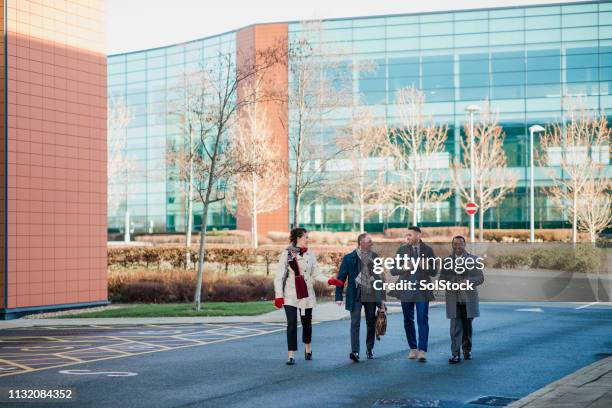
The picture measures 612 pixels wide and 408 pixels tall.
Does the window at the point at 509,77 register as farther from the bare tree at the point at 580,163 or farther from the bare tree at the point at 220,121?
the bare tree at the point at 220,121

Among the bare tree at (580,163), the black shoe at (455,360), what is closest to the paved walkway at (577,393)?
the black shoe at (455,360)

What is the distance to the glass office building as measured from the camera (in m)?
57.5

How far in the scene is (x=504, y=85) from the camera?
58.2 meters

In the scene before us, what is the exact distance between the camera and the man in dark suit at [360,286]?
12820 millimetres

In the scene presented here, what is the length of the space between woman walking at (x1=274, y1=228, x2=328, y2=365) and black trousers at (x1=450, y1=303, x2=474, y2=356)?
214 cm

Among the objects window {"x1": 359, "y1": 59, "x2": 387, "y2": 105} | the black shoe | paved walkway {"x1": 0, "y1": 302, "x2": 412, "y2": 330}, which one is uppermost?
window {"x1": 359, "y1": 59, "x2": 387, "y2": 105}

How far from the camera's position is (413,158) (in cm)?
5322

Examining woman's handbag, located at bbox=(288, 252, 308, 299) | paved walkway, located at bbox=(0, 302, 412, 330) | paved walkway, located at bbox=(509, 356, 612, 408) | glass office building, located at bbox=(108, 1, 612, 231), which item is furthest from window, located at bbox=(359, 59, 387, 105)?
paved walkway, located at bbox=(509, 356, 612, 408)

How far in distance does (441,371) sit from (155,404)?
4363 mm

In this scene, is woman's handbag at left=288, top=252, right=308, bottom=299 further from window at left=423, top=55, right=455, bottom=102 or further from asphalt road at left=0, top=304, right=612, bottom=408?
window at left=423, top=55, right=455, bottom=102

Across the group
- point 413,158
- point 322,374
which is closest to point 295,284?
point 322,374

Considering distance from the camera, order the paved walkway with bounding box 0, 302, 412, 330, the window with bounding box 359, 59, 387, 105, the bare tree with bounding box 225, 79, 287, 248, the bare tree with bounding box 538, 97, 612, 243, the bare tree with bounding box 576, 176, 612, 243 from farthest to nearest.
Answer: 1. the window with bounding box 359, 59, 387, 105
2. the bare tree with bounding box 225, 79, 287, 248
3. the bare tree with bounding box 538, 97, 612, 243
4. the bare tree with bounding box 576, 176, 612, 243
5. the paved walkway with bounding box 0, 302, 412, 330

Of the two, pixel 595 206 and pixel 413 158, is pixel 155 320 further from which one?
pixel 595 206

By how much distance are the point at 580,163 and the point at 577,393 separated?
141 feet
